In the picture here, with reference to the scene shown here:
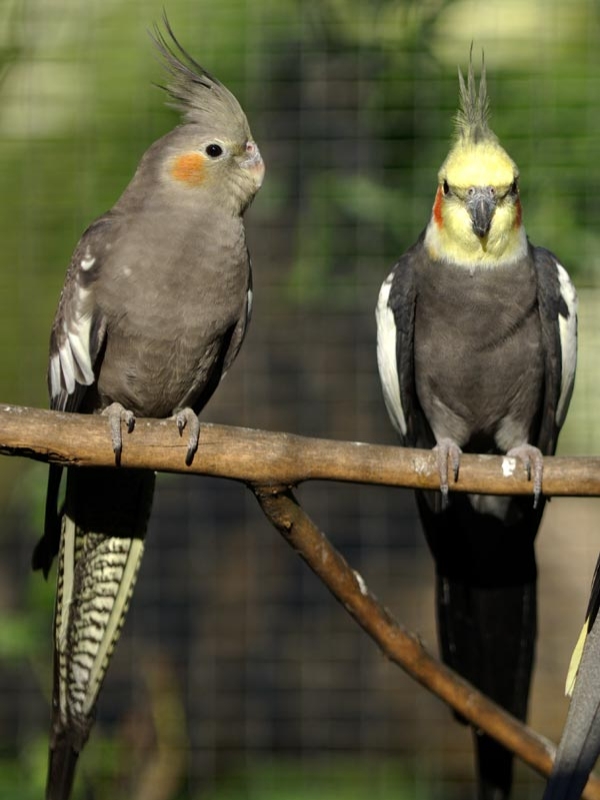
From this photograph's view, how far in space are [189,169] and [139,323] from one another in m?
0.24

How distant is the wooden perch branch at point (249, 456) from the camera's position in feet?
4.32

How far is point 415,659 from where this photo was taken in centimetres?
147

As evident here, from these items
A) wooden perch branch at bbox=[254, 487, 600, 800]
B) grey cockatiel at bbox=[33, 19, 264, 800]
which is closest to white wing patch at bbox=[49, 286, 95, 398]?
grey cockatiel at bbox=[33, 19, 264, 800]

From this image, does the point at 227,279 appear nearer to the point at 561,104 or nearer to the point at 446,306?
the point at 446,306

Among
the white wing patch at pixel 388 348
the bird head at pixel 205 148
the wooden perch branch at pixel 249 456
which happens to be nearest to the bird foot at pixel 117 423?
the wooden perch branch at pixel 249 456

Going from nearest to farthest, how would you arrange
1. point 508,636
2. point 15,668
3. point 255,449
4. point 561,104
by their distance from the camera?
point 255,449
point 508,636
point 561,104
point 15,668

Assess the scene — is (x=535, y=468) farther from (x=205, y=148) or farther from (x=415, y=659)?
(x=205, y=148)

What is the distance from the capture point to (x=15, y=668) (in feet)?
9.16

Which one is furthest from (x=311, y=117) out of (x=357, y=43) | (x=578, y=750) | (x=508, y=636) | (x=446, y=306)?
(x=578, y=750)

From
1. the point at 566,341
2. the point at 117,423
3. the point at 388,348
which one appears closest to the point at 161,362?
the point at 117,423

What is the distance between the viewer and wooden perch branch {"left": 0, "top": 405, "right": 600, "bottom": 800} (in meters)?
1.32

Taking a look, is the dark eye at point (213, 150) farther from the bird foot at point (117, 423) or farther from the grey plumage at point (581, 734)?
the grey plumage at point (581, 734)

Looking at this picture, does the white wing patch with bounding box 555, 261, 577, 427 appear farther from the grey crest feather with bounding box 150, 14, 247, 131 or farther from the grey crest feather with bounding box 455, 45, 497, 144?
the grey crest feather with bounding box 150, 14, 247, 131

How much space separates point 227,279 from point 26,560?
139cm
